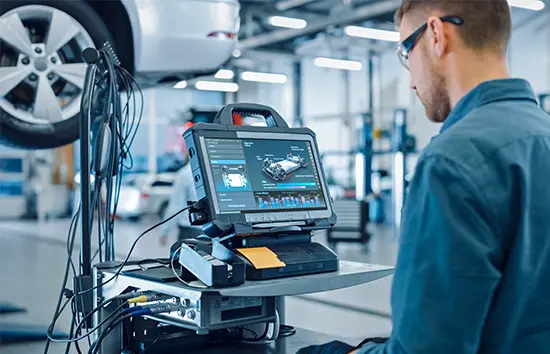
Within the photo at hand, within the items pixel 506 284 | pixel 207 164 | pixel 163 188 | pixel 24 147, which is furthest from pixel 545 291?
pixel 163 188

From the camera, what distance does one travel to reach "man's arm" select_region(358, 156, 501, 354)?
3.01ft

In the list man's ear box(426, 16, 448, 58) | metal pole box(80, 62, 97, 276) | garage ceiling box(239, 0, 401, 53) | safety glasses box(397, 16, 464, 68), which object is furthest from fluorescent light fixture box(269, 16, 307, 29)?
man's ear box(426, 16, 448, 58)

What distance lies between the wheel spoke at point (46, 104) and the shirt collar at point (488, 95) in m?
2.43

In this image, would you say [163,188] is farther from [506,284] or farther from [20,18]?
[506,284]

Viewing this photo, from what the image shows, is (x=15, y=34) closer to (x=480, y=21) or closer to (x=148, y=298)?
(x=148, y=298)

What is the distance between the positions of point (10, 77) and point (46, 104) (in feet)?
0.69

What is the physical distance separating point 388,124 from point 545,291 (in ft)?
38.1

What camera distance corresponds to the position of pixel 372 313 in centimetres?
418

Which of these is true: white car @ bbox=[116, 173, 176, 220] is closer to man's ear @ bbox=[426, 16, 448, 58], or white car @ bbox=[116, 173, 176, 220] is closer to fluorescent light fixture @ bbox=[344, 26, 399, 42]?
fluorescent light fixture @ bbox=[344, 26, 399, 42]

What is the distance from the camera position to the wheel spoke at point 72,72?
3092 millimetres

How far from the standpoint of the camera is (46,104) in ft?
10.1

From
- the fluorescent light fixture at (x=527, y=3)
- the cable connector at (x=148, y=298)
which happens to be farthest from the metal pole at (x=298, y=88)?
the cable connector at (x=148, y=298)

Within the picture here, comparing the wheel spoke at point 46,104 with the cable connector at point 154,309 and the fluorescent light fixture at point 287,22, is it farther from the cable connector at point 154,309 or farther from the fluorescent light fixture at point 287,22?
the fluorescent light fixture at point 287,22

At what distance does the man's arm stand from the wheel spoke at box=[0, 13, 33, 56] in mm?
2675
